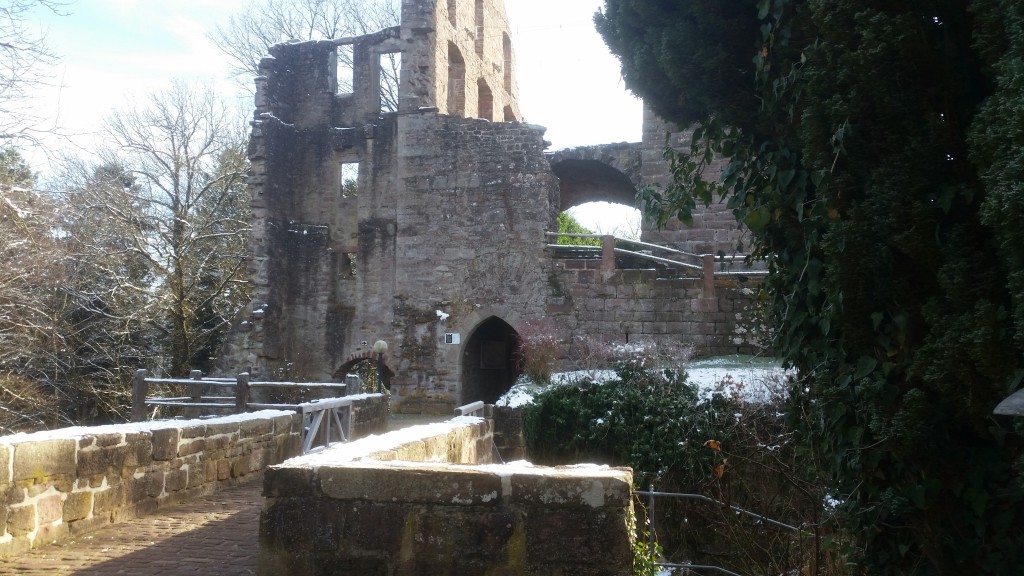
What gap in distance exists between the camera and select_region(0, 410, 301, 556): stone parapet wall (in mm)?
5141

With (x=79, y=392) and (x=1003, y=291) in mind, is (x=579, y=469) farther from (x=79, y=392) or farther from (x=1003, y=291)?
(x=79, y=392)

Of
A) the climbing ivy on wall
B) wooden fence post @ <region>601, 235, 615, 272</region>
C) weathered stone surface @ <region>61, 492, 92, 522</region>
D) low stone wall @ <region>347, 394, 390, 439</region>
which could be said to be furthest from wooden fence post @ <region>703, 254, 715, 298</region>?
weathered stone surface @ <region>61, 492, 92, 522</region>

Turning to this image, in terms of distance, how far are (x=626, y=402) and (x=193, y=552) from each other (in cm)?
775

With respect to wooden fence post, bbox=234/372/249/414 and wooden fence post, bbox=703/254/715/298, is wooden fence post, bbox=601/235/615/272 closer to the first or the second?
wooden fence post, bbox=703/254/715/298

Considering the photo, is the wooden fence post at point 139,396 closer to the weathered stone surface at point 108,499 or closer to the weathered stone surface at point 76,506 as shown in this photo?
the weathered stone surface at point 108,499

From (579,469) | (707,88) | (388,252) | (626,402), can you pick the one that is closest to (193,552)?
(579,469)

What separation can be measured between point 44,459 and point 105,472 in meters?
0.68

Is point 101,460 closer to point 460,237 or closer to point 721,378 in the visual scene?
point 721,378

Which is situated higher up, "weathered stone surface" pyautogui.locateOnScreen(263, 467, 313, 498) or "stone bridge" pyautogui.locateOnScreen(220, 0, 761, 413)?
"stone bridge" pyautogui.locateOnScreen(220, 0, 761, 413)

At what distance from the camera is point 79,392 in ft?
69.1

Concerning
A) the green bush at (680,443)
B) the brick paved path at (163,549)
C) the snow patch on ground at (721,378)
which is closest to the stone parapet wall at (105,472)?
the brick paved path at (163,549)

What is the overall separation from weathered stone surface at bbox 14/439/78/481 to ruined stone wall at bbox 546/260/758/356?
11082 mm

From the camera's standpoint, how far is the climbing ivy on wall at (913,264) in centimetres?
327

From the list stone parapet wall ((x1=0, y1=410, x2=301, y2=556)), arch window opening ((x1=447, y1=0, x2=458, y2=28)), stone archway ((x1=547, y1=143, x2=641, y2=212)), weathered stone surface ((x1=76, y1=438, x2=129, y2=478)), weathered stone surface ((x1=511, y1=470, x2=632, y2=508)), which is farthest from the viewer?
arch window opening ((x1=447, y1=0, x2=458, y2=28))
